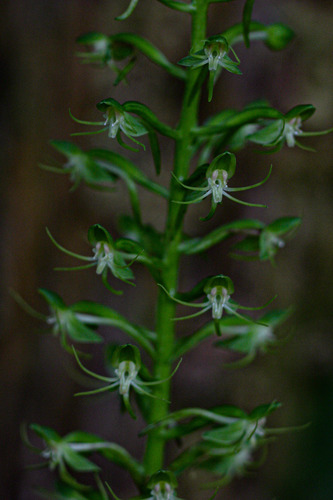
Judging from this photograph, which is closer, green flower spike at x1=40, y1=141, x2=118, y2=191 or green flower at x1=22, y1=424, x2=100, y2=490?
green flower at x1=22, y1=424, x2=100, y2=490

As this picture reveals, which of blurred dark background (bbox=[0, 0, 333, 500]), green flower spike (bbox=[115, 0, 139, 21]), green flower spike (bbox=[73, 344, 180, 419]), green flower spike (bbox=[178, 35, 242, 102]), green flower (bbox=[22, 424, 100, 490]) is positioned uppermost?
blurred dark background (bbox=[0, 0, 333, 500])

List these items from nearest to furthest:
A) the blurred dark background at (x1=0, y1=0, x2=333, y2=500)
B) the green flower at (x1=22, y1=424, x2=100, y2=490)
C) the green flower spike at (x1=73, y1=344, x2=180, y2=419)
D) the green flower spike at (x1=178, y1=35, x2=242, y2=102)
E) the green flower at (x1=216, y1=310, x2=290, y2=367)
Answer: the green flower spike at (x1=178, y1=35, x2=242, y2=102), the green flower spike at (x1=73, y1=344, x2=180, y2=419), the green flower at (x1=22, y1=424, x2=100, y2=490), the green flower at (x1=216, y1=310, x2=290, y2=367), the blurred dark background at (x1=0, y1=0, x2=333, y2=500)

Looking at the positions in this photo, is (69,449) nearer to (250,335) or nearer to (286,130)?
(250,335)

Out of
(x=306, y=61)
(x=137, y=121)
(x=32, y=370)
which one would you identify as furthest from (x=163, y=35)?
(x=32, y=370)

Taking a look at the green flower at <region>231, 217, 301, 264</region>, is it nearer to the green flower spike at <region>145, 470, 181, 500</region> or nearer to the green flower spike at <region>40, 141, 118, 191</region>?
the green flower spike at <region>40, 141, 118, 191</region>

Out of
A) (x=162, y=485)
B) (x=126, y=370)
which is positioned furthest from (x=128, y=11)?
(x=162, y=485)

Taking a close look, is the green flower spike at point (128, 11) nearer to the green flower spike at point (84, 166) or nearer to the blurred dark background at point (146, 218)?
the green flower spike at point (84, 166)

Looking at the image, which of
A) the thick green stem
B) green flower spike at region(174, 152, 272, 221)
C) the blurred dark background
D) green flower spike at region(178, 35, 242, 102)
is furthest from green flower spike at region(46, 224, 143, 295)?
the blurred dark background
